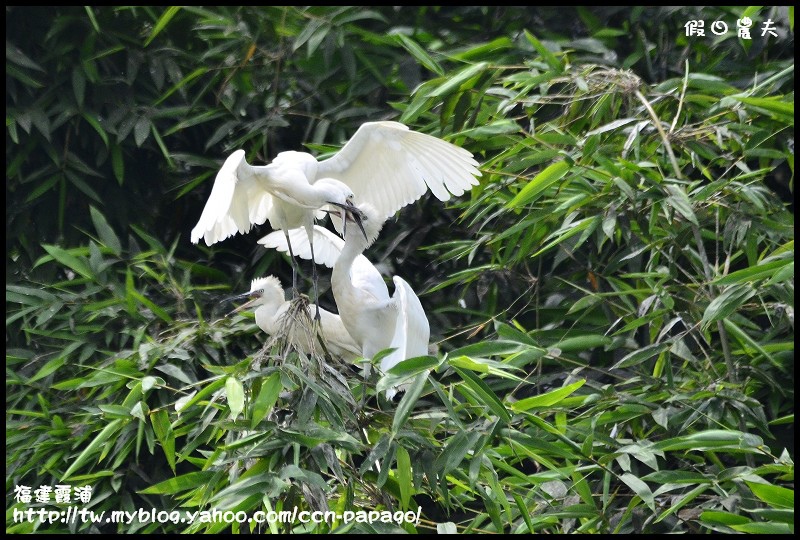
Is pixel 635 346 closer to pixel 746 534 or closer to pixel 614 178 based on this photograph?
pixel 614 178

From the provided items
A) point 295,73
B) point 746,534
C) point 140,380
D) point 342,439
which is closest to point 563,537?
point 746,534

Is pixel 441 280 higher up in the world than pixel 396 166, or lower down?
lower down

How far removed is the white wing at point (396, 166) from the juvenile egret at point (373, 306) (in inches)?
3.7

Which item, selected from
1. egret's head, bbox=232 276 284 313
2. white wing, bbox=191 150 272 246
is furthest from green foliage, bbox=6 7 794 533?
white wing, bbox=191 150 272 246

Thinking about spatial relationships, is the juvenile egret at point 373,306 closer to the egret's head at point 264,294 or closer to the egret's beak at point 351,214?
the egret's beak at point 351,214

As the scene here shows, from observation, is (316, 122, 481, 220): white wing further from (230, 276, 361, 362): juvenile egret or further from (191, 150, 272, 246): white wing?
(230, 276, 361, 362): juvenile egret

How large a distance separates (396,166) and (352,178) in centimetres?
12

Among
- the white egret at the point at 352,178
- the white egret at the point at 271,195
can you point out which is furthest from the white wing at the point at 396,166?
the white egret at the point at 271,195

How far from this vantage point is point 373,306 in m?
2.27

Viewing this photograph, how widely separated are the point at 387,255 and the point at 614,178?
2.46 ft

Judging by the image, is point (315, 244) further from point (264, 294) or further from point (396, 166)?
point (396, 166)

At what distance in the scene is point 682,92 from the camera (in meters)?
2.24

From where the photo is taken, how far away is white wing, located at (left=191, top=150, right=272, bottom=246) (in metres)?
1.98

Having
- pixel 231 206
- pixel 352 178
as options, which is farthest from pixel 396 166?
pixel 231 206
